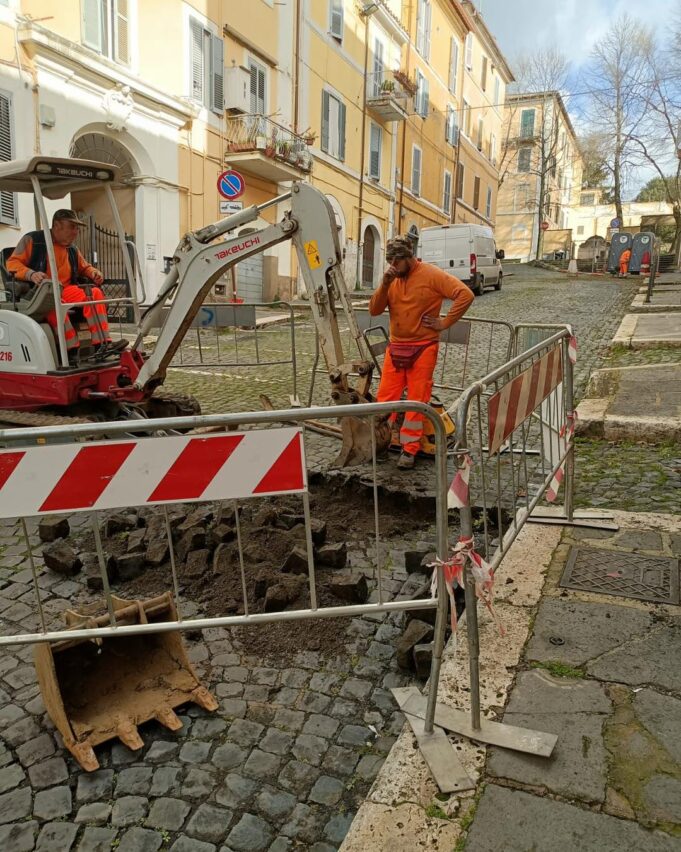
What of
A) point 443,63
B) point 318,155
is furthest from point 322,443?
point 443,63

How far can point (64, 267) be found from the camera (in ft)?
20.1

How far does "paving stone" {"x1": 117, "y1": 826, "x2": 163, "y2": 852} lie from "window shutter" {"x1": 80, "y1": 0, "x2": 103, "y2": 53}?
51.3 ft

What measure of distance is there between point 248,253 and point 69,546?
9.49ft

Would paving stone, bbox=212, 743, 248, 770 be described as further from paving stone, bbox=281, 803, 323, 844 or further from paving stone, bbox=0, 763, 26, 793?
paving stone, bbox=0, 763, 26, 793

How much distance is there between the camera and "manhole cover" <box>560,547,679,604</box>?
3471 mm

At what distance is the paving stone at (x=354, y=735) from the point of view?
2.67m

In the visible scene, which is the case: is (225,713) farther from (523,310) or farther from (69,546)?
(523,310)

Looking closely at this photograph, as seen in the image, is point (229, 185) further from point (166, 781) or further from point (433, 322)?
point (166, 781)

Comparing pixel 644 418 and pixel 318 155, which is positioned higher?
pixel 318 155

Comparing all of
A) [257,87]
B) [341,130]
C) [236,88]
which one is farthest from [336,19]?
[236,88]

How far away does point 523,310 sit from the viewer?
18.3 m

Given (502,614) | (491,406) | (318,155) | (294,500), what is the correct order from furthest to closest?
(318,155) → (294,500) → (502,614) → (491,406)

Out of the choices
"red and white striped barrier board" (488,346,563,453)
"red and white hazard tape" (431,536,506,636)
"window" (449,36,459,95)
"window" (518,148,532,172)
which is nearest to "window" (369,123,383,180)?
"window" (449,36,459,95)

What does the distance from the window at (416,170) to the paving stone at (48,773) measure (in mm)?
34443
